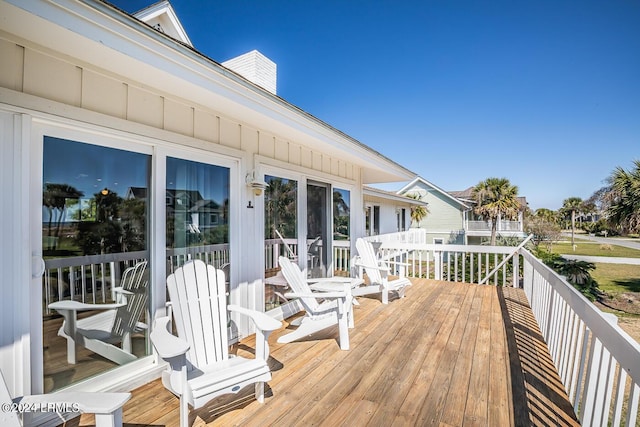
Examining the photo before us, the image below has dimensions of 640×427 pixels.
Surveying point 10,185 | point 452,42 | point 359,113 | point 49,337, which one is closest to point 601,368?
point 49,337

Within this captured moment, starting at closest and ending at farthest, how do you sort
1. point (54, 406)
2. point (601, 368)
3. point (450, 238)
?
1. point (54, 406)
2. point (601, 368)
3. point (450, 238)

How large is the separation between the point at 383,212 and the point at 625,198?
8197mm

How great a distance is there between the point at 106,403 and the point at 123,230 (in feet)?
4.95

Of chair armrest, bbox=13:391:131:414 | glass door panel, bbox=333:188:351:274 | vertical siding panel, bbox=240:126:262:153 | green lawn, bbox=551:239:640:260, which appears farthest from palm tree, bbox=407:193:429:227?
chair armrest, bbox=13:391:131:414

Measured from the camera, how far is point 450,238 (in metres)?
20.5

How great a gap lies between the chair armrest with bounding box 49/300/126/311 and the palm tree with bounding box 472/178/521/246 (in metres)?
20.4

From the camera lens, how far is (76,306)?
221 cm

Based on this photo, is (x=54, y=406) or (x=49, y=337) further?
(x=49, y=337)

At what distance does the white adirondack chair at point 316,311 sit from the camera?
125 inches

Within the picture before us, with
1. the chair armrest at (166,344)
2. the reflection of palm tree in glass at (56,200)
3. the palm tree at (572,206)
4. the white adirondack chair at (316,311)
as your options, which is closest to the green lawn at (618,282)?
the white adirondack chair at (316,311)

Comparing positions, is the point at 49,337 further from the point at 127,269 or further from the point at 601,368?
the point at 601,368

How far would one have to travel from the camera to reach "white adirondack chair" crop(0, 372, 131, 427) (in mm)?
1233

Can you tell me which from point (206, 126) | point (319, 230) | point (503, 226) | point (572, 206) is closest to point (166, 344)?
point (206, 126)

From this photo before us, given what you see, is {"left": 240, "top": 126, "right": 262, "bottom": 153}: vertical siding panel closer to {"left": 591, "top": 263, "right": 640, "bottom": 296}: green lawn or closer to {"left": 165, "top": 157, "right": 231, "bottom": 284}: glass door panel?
{"left": 165, "top": 157, "right": 231, "bottom": 284}: glass door panel
